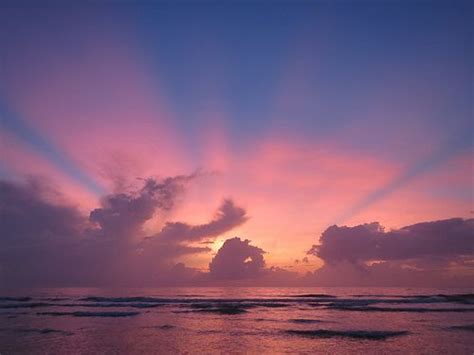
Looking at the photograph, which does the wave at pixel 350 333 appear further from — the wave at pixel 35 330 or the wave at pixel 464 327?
the wave at pixel 35 330

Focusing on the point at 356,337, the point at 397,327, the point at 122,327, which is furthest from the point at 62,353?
the point at 397,327

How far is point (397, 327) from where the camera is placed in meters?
35.5

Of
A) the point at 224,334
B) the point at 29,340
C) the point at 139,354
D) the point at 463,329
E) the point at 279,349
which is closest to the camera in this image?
the point at 139,354

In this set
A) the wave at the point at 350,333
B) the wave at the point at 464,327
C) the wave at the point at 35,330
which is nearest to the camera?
the wave at the point at 350,333

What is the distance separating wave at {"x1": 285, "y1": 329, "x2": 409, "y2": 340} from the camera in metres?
29.9

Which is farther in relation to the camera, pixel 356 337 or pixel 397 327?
pixel 397 327

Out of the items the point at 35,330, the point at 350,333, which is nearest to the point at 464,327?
the point at 350,333

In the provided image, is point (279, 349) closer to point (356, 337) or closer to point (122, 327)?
point (356, 337)

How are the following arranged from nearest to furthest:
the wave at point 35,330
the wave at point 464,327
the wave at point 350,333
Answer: the wave at point 350,333 < the wave at point 35,330 < the wave at point 464,327

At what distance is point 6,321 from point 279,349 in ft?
101

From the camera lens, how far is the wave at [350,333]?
98.1 ft

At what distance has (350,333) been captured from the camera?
3159cm

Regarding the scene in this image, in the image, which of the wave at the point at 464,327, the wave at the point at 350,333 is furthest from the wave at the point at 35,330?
the wave at the point at 464,327

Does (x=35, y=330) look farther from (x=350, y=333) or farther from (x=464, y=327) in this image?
(x=464, y=327)
